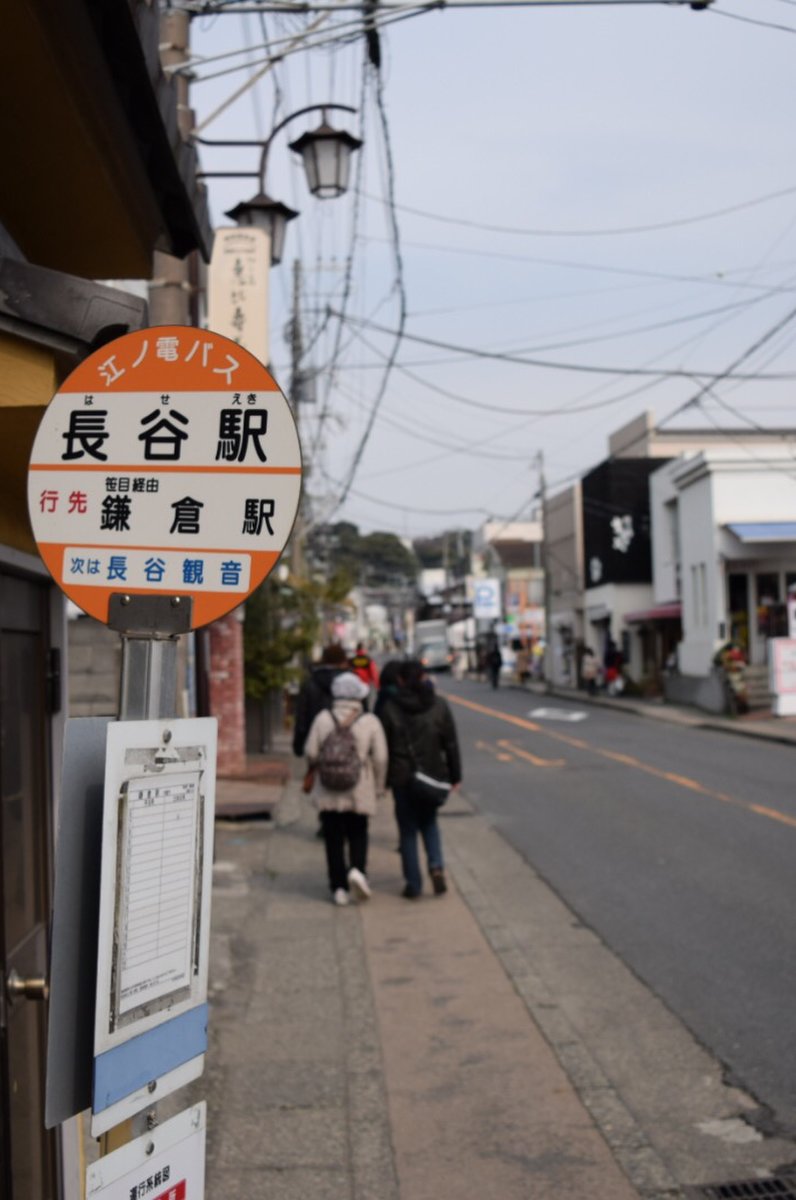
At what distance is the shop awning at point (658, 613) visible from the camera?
38.4 m

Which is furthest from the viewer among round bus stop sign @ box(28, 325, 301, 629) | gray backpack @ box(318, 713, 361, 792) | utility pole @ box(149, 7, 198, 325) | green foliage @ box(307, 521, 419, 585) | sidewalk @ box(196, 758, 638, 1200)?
green foliage @ box(307, 521, 419, 585)

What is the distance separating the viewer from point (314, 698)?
11.4m

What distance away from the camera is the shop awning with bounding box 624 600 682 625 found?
126ft

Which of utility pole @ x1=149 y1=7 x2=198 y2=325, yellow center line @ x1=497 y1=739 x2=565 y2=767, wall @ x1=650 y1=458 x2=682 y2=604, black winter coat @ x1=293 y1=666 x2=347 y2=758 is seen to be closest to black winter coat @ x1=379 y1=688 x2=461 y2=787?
black winter coat @ x1=293 y1=666 x2=347 y2=758

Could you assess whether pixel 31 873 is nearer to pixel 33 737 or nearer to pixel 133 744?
pixel 33 737

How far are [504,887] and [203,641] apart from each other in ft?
18.5

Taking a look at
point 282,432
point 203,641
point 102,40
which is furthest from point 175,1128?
point 203,641

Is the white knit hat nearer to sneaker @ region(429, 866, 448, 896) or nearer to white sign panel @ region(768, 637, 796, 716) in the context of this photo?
sneaker @ region(429, 866, 448, 896)

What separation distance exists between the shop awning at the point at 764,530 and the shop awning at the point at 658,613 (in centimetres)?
566

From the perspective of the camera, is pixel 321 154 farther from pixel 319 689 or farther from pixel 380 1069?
pixel 380 1069

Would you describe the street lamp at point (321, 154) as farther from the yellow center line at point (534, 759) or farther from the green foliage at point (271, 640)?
the yellow center line at point (534, 759)

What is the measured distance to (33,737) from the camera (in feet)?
13.5

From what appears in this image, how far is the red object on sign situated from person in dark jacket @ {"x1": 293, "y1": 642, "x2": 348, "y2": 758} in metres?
8.59

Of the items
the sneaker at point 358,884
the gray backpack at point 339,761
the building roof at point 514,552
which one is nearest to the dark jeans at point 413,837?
the sneaker at point 358,884
